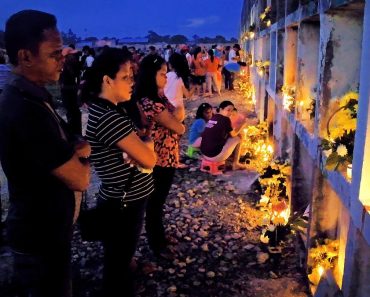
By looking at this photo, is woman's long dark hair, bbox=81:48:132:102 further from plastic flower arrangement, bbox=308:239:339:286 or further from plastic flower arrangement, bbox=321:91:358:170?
plastic flower arrangement, bbox=308:239:339:286

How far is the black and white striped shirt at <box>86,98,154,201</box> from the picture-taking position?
2.70 meters

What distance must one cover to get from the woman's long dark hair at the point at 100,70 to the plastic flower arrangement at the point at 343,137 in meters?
1.64

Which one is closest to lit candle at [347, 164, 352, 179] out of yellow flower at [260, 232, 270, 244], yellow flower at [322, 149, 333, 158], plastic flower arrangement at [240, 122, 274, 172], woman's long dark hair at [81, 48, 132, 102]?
yellow flower at [322, 149, 333, 158]

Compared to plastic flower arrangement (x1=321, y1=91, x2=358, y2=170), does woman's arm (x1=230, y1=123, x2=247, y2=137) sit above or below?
below

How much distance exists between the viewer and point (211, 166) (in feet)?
24.7

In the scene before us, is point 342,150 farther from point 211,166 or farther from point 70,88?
point 70,88

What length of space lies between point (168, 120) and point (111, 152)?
981 mm

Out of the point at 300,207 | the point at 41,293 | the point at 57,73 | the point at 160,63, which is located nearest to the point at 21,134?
the point at 57,73

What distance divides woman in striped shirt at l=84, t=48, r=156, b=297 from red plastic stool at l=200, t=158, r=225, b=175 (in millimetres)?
4436

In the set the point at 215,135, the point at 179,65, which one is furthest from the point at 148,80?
the point at 179,65

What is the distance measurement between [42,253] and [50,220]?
0.19 m

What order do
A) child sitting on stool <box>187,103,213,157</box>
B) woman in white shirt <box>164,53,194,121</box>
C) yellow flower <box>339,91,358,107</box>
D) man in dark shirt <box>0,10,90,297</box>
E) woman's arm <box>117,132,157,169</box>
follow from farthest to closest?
child sitting on stool <box>187,103,213,157</box> → woman in white shirt <box>164,53,194,121</box> → yellow flower <box>339,91,358,107</box> → woman's arm <box>117,132,157,169</box> → man in dark shirt <box>0,10,90,297</box>

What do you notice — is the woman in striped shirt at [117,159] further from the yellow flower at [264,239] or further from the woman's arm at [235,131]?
the woman's arm at [235,131]

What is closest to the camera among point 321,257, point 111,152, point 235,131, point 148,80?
point 111,152
